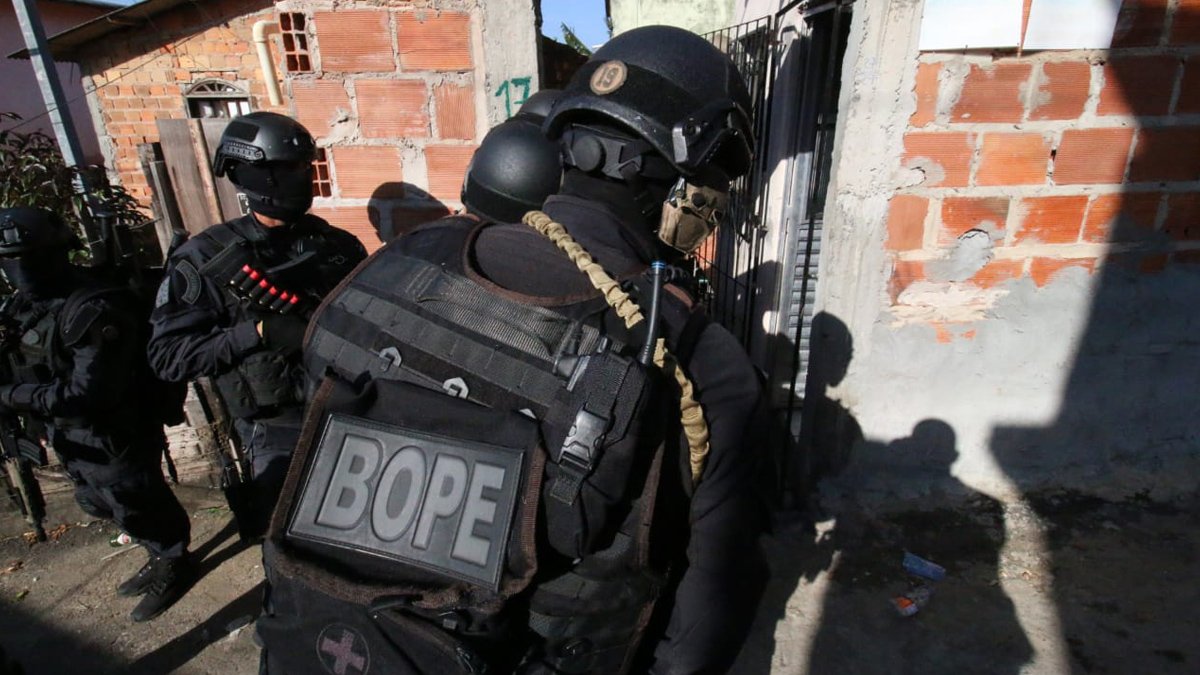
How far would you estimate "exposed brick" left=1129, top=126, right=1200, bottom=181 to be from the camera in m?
2.29

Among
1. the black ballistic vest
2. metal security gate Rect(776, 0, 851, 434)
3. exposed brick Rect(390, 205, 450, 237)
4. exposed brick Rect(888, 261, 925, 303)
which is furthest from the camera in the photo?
exposed brick Rect(390, 205, 450, 237)

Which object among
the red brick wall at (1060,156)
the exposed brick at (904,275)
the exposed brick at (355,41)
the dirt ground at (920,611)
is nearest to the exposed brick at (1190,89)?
the red brick wall at (1060,156)

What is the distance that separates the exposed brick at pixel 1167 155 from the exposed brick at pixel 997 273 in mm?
503

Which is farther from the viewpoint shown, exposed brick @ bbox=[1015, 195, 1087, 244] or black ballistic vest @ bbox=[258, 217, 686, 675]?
exposed brick @ bbox=[1015, 195, 1087, 244]

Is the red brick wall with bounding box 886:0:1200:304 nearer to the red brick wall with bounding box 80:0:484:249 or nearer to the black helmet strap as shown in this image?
the black helmet strap

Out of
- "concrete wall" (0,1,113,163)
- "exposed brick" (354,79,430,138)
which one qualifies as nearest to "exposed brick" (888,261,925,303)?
"exposed brick" (354,79,430,138)

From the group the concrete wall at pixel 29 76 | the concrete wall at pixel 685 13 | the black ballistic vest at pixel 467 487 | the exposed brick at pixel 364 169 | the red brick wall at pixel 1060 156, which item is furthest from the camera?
the concrete wall at pixel 29 76

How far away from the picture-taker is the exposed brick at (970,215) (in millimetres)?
2363

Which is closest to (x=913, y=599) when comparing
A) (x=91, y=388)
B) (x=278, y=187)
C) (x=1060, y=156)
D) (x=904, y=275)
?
(x=904, y=275)

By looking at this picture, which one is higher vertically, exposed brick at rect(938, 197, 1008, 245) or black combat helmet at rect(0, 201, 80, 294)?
exposed brick at rect(938, 197, 1008, 245)

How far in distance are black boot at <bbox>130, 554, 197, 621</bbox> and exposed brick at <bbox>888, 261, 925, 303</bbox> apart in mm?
3376

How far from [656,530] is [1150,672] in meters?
1.96

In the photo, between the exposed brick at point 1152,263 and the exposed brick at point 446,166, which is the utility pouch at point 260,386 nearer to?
the exposed brick at point 446,166

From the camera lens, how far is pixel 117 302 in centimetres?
264
